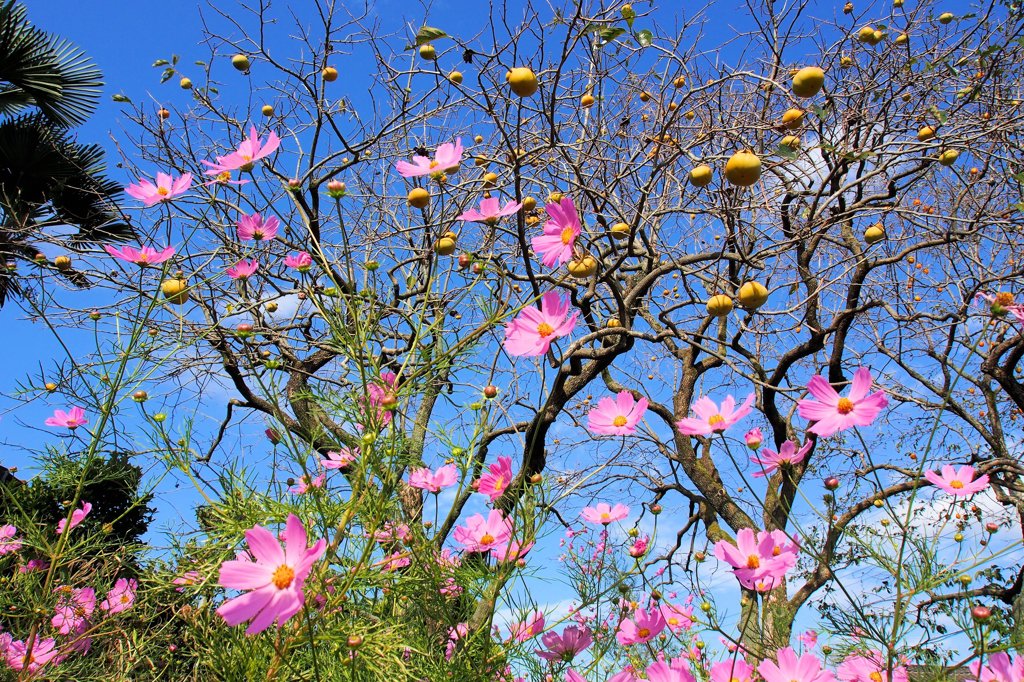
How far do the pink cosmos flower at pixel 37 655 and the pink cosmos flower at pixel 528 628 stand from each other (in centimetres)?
100

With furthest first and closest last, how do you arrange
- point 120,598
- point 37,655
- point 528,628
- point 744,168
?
1. point 120,598
2. point 37,655
3. point 528,628
4. point 744,168

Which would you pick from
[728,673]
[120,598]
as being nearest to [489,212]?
[728,673]

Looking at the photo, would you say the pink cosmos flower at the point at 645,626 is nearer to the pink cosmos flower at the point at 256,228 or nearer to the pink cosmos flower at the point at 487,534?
the pink cosmos flower at the point at 487,534

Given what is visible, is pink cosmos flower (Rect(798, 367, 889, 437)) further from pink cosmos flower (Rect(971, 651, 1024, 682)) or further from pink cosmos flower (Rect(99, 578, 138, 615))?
pink cosmos flower (Rect(99, 578, 138, 615))

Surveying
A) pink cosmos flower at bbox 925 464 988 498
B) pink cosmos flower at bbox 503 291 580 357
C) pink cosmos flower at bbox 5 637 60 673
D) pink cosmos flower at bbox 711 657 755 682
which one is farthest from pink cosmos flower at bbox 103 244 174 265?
pink cosmos flower at bbox 925 464 988 498

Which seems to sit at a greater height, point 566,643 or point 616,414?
point 616,414

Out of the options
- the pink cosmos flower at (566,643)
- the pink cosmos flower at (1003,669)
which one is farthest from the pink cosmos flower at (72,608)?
the pink cosmos flower at (1003,669)

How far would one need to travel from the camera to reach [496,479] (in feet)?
4.42

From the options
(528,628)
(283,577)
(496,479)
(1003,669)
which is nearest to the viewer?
Answer: (283,577)

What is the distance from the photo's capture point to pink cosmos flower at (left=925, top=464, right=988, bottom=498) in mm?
1413

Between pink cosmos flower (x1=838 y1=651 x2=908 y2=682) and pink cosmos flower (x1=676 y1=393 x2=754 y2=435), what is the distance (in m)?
0.63

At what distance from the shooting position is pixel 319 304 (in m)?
1.16

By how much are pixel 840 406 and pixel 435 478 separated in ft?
2.40

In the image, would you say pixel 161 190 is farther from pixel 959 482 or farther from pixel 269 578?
pixel 959 482
